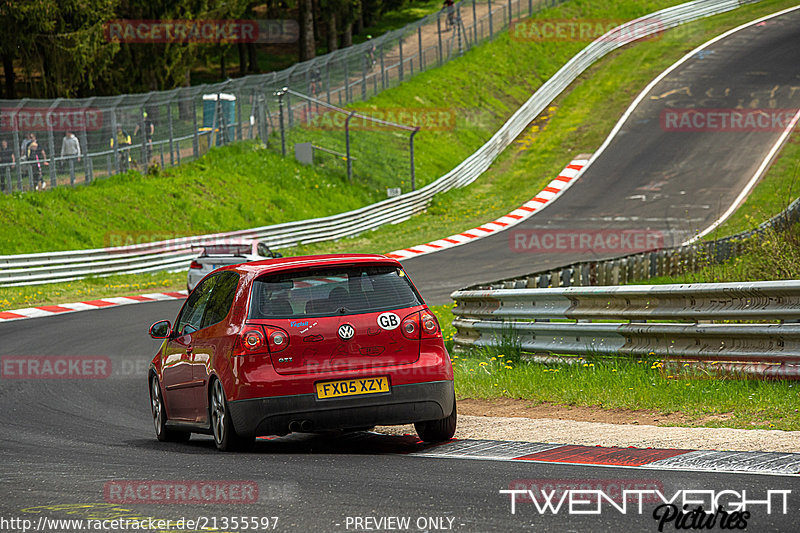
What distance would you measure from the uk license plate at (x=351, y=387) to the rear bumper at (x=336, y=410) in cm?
4

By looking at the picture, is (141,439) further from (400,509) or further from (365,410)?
(400,509)

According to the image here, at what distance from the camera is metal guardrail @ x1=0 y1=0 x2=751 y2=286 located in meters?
26.8

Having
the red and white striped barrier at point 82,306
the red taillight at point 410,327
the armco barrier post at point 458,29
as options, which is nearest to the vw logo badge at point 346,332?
the red taillight at point 410,327

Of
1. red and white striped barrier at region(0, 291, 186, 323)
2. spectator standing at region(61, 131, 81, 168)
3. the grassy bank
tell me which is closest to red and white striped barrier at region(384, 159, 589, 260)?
the grassy bank

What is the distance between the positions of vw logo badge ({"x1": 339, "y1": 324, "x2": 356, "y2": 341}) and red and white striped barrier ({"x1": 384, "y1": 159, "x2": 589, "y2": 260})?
2094 cm

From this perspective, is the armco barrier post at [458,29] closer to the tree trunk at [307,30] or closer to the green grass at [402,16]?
the tree trunk at [307,30]

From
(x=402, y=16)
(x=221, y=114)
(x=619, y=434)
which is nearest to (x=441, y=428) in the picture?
(x=619, y=434)

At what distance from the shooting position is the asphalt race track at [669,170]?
2862 centimetres

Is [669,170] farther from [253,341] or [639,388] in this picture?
[253,341]

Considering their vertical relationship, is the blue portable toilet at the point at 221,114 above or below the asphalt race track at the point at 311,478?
below

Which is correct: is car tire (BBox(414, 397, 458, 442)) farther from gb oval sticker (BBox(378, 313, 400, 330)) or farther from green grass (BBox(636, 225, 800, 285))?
green grass (BBox(636, 225, 800, 285))

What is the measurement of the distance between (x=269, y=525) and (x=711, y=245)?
1684 cm

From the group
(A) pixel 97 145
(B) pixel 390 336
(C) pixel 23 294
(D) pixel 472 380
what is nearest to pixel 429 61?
(A) pixel 97 145

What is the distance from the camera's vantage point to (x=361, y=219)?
118 ft
